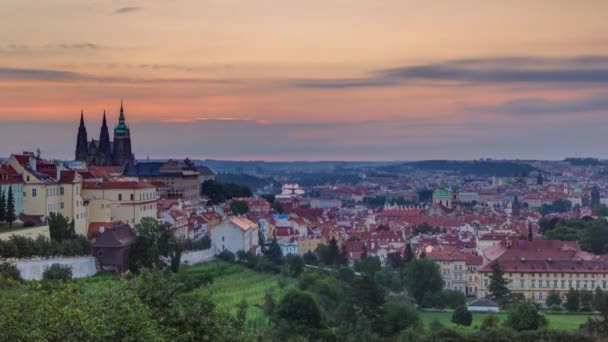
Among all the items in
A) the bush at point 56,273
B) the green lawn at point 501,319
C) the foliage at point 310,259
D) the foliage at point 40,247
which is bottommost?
the green lawn at point 501,319

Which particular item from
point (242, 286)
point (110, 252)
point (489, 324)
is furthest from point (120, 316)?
point (242, 286)

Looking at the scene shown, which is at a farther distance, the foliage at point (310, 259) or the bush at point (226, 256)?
the foliage at point (310, 259)

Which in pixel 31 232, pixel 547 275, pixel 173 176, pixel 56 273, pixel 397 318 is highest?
pixel 173 176

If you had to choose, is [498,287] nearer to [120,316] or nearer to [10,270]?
[10,270]

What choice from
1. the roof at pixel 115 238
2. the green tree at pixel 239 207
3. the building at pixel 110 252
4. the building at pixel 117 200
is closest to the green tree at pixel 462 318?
the roof at pixel 115 238

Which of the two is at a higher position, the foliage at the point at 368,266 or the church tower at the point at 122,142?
the church tower at the point at 122,142

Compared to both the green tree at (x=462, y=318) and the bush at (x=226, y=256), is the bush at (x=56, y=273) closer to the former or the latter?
the green tree at (x=462, y=318)

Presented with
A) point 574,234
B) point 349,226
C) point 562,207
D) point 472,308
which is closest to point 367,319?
point 472,308
